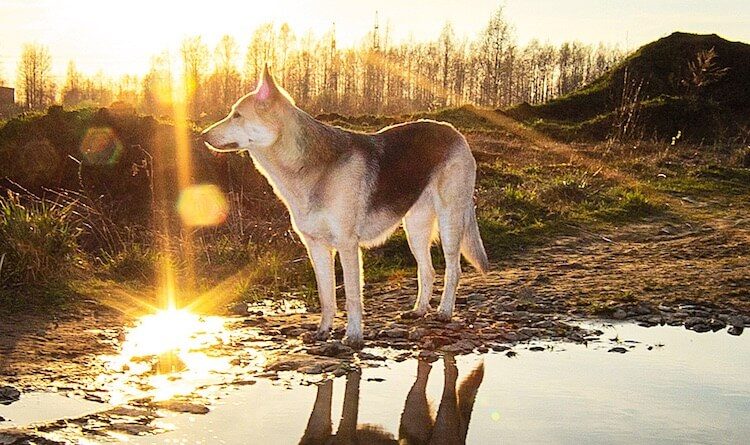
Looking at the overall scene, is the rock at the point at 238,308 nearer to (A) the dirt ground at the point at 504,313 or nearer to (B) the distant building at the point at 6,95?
(A) the dirt ground at the point at 504,313

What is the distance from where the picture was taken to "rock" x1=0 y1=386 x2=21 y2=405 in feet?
16.8

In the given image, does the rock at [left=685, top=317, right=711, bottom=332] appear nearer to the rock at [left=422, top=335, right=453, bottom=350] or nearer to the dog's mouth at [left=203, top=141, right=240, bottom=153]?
the rock at [left=422, top=335, right=453, bottom=350]

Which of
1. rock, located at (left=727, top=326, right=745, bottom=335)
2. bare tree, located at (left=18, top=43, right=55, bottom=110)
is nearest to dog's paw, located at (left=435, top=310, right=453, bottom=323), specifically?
rock, located at (left=727, top=326, right=745, bottom=335)

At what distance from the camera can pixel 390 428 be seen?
193 inches

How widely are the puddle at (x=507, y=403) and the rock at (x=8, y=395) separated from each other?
0.07 meters

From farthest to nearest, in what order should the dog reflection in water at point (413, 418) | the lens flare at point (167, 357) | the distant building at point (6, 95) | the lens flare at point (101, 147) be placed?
the distant building at point (6, 95)
the lens flare at point (101, 147)
the lens flare at point (167, 357)
the dog reflection in water at point (413, 418)

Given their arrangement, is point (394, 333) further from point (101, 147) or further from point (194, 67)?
point (194, 67)

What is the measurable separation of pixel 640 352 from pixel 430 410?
7.12 ft

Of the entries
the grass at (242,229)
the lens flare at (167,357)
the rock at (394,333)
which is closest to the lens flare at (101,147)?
the grass at (242,229)

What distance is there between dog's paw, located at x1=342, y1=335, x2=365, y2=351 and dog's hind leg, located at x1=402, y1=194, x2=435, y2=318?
113cm

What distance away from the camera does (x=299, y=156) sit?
6.66m

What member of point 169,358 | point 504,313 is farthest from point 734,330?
point 169,358

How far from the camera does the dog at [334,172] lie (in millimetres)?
6551

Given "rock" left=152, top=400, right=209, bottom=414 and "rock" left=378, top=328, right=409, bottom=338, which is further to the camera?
"rock" left=378, top=328, right=409, bottom=338
